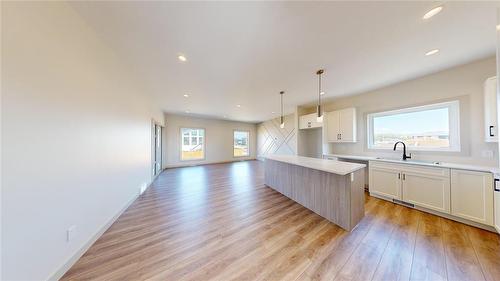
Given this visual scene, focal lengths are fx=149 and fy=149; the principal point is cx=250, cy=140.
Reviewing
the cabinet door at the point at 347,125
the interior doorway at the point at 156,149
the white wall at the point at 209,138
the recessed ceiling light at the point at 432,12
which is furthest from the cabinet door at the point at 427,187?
the white wall at the point at 209,138

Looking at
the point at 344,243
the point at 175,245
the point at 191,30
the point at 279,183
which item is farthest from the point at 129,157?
the point at 344,243

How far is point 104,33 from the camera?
1727mm

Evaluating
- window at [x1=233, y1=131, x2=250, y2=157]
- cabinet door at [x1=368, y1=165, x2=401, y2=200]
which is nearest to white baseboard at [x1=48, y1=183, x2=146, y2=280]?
cabinet door at [x1=368, y1=165, x2=401, y2=200]

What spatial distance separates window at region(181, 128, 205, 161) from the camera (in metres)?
7.28

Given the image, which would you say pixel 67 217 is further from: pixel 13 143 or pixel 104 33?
pixel 104 33

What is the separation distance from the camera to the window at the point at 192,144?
23.9 ft

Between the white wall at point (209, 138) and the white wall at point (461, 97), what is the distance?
21.7ft

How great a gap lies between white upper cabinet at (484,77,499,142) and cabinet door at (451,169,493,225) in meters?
0.58

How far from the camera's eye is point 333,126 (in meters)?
4.39

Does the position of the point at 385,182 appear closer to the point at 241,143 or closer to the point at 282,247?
the point at 282,247

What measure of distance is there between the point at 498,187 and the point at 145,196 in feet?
19.1

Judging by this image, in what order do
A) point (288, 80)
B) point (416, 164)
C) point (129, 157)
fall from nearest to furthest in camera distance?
point (416, 164) < point (129, 157) < point (288, 80)

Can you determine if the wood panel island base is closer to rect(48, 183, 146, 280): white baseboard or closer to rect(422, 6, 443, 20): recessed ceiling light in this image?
rect(422, 6, 443, 20): recessed ceiling light

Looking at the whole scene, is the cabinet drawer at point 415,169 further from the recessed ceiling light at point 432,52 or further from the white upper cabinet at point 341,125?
the recessed ceiling light at point 432,52
